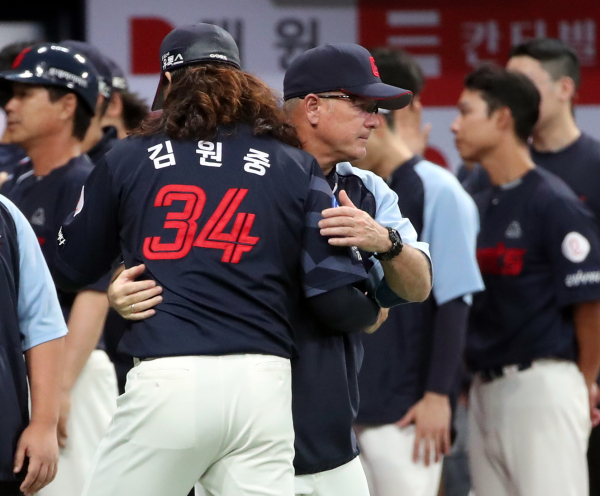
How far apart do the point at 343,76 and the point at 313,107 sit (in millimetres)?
107

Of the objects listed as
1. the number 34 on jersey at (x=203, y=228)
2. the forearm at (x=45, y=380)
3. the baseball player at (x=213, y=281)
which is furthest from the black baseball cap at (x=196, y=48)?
the forearm at (x=45, y=380)

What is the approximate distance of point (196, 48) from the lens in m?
2.40

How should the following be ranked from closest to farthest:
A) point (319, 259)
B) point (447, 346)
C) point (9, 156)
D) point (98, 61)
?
point (319, 259), point (447, 346), point (98, 61), point (9, 156)

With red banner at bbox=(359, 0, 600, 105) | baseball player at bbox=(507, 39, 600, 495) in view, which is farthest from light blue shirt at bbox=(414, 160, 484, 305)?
red banner at bbox=(359, 0, 600, 105)

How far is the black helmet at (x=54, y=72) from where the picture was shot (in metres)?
3.48

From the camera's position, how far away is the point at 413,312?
3.59 m

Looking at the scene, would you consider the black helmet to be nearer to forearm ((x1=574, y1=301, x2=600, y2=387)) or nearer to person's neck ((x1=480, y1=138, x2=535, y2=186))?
person's neck ((x1=480, y1=138, x2=535, y2=186))

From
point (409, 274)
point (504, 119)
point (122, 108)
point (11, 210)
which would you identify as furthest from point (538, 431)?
point (122, 108)

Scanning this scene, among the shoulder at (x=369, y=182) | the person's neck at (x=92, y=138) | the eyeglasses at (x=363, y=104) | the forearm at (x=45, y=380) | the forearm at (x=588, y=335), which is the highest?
the eyeglasses at (x=363, y=104)

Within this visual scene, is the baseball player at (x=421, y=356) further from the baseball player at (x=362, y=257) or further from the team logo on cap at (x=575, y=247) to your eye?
the baseball player at (x=362, y=257)

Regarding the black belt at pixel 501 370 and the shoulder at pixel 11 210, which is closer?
the shoulder at pixel 11 210

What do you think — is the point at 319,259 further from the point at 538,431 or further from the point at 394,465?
the point at 538,431

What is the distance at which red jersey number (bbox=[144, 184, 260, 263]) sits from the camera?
2.16 metres

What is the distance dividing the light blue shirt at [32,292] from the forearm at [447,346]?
1396 mm
